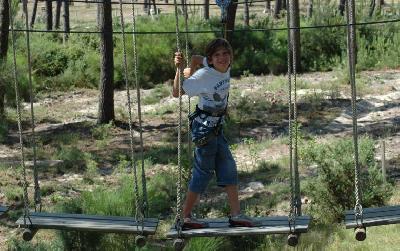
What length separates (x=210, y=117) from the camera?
14.4 feet

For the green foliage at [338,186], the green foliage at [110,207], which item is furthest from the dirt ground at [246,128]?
the green foliage at [338,186]

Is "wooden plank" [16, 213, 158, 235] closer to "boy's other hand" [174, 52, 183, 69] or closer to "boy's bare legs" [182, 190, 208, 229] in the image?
"boy's bare legs" [182, 190, 208, 229]

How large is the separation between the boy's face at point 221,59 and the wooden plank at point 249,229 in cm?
93

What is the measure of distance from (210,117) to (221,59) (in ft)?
1.18

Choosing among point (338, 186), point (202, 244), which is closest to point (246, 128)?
point (338, 186)

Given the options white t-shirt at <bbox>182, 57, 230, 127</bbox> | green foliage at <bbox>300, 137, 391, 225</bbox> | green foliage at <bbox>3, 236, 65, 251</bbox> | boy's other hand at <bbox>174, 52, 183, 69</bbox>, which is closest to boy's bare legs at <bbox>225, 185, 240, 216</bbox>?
white t-shirt at <bbox>182, 57, 230, 127</bbox>

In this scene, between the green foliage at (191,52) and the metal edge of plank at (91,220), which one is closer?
the metal edge of plank at (91,220)

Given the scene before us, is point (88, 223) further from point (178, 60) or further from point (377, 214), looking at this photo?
point (377, 214)

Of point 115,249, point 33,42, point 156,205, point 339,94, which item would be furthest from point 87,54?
point 115,249

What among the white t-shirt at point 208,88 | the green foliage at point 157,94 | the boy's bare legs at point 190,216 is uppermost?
the white t-shirt at point 208,88

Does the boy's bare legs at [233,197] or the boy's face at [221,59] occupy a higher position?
the boy's face at [221,59]

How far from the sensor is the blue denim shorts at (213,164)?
4422 millimetres

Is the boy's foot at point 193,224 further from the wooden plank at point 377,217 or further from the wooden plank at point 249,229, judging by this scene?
the wooden plank at point 377,217

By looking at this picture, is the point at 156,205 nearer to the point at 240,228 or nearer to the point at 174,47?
the point at 240,228
